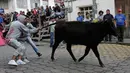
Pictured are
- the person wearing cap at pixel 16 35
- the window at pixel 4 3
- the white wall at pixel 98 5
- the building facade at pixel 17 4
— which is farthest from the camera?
the window at pixel 4 3

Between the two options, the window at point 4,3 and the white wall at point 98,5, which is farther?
the window at point 4,3

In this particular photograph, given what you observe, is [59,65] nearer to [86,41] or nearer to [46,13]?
[86,41]

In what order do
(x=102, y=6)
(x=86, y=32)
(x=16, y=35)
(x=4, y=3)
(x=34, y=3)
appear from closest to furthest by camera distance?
(x=16, y=35), (x=86, y=32), (x=102, y=6), (x=4, y=3), (x=34, y=3)

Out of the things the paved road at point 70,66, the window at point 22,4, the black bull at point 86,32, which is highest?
the window at point 22,4

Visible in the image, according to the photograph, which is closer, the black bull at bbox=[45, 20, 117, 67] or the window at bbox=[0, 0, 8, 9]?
the black bull at bbox=[45, 20, 117, 67]

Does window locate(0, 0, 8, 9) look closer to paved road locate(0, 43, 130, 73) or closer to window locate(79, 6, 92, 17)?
window locate(79, 6, 92, 17)

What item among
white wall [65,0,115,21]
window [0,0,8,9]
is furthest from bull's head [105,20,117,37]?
window [0,0,8,9]

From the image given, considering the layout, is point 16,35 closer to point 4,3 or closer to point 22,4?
point 22,4

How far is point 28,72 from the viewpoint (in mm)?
7734

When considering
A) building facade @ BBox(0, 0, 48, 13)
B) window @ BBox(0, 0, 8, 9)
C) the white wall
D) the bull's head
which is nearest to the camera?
the bull's head

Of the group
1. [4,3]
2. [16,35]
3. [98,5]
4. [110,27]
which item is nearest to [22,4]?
[4,3]

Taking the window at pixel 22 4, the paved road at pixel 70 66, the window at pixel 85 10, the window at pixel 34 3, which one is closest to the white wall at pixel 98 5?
the window at pixel 85 10

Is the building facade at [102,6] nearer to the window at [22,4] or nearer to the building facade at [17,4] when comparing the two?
the building facade at [17,4]

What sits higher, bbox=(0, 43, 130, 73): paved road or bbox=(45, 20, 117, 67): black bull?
bbox=(45, 20, 117, 67): black bull
